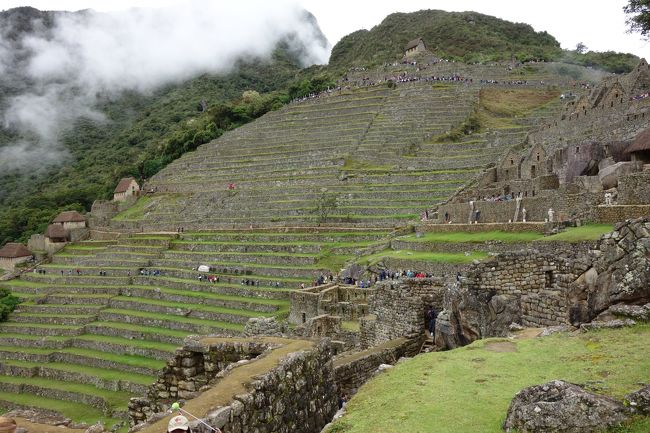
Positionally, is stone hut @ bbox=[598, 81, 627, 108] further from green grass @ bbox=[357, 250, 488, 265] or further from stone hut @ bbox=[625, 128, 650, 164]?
green grass @ bbox=[357, 250, 488, 265]

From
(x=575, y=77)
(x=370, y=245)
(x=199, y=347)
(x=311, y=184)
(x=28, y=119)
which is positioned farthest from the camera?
(x=28, y=119)

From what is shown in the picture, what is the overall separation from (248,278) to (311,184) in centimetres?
1462

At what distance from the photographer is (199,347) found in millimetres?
6766

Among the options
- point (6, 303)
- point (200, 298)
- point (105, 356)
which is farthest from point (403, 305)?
point (6, 303)

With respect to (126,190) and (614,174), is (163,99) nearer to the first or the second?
(126,190)

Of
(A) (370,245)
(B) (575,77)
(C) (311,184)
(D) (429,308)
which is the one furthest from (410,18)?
(D) (429,308)

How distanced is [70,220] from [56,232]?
9.05 ft

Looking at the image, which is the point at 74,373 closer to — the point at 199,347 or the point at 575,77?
the point at 199,347

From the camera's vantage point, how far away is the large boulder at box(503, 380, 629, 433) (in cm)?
424

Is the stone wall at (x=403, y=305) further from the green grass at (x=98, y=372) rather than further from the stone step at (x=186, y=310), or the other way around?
the green grass at (x=98, y=372)

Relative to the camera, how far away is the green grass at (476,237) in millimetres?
18688

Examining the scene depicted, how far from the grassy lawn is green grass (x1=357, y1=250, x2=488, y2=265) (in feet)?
39.2

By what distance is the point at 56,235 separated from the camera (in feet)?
159

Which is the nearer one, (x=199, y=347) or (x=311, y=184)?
(x=199, y=347)
